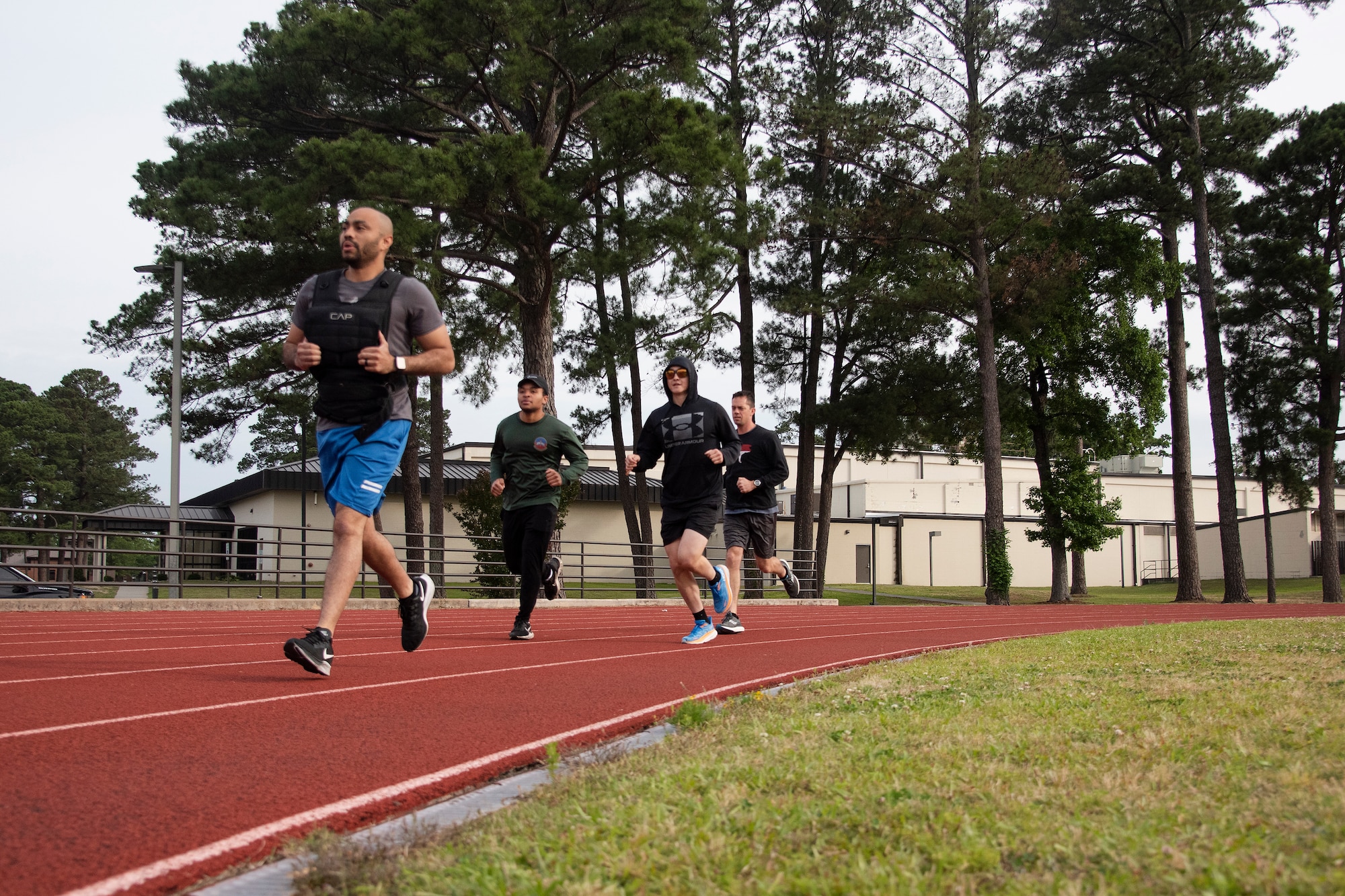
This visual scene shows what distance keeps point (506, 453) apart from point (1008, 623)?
28.7ft

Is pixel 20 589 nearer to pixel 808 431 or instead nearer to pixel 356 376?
pixel 808 431

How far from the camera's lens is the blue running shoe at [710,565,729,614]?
9273 mm

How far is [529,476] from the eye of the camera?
28.2ft

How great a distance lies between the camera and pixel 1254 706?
4.21 metres

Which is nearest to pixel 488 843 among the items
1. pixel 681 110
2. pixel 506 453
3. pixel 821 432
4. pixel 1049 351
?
pixel 506 453

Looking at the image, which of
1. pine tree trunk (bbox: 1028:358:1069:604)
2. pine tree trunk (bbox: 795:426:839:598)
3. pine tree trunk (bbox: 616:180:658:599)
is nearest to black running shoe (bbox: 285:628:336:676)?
pine tree trunk (bbox: 616:180:658:599)

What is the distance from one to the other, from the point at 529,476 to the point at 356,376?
10.9 ft

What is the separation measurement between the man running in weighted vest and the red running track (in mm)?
617

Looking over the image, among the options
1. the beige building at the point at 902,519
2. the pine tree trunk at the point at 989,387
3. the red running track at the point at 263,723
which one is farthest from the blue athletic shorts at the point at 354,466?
the beige building at the point at 902,519

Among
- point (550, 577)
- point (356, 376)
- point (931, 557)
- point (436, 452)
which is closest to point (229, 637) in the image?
point (550, 577)

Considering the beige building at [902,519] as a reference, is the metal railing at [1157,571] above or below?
below

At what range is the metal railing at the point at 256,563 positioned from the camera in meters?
15.3

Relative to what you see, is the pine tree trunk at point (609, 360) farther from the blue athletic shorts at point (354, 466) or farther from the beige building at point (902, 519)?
the blue athletic shorts at point (354, 466)

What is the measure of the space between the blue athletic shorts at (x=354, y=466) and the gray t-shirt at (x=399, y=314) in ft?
0.31
